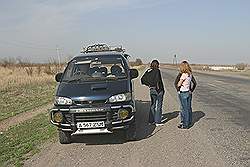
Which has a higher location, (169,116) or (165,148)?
(165,148)

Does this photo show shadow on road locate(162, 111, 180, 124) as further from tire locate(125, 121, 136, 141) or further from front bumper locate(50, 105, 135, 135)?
front bumper locate(50, 105, 135, 135)

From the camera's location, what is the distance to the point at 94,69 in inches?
353

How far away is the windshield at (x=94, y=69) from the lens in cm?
852

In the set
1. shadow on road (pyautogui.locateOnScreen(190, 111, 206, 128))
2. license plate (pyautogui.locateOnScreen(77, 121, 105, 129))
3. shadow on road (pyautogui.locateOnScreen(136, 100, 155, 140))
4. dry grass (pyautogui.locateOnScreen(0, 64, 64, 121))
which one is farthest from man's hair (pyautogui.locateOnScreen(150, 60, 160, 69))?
dry grass (pyautogui.locateOnScreen(0, 64, 64, 121))

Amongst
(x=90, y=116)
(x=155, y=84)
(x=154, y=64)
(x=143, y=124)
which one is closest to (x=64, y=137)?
(x=90, y=116)

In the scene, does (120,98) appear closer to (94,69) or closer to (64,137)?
(64,137)

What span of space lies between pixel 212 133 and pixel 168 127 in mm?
1368

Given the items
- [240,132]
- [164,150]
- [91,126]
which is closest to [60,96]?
[91,126]

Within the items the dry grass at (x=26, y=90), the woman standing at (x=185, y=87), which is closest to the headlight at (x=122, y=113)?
the woman standing at (x=185, y=87)

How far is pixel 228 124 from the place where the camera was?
9.41 meters

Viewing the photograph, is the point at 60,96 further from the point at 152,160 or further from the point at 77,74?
the point at 152,160

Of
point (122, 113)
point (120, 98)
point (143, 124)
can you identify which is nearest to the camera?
point (122, 113)

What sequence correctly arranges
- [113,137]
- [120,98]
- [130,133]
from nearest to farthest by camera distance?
[120,98]
[130,133]
[113,137]

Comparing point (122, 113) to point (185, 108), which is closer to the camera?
point (122, 113)
